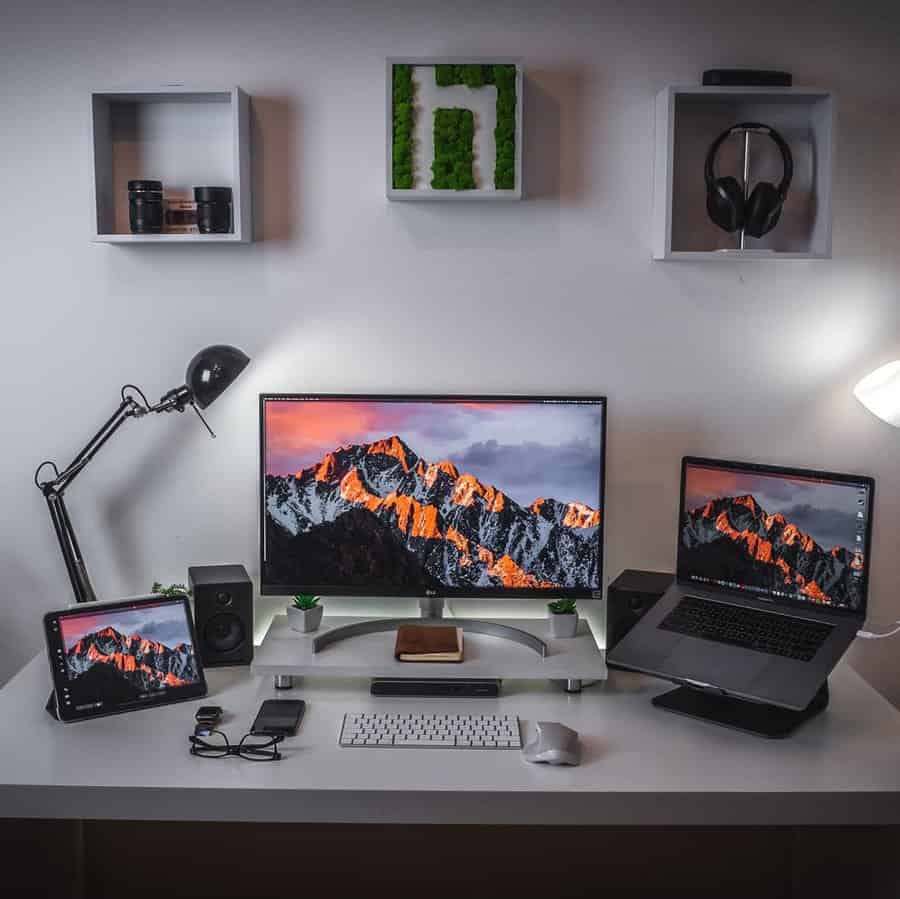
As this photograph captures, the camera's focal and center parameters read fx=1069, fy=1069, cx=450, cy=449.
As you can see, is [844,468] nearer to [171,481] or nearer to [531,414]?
[531,414]

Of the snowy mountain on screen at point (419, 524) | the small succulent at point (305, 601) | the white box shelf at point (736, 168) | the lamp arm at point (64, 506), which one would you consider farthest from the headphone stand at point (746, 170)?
the lamp arm at point (64, 506)

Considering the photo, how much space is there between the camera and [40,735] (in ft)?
6.61

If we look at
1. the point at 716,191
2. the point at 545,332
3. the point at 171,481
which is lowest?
the point at 171,481

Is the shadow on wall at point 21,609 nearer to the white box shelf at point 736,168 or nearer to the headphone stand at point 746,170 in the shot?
the white box shelf at point 736,168

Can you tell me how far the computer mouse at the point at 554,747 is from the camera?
6.23 feet

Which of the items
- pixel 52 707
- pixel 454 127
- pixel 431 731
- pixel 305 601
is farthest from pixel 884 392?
pixel 52 707

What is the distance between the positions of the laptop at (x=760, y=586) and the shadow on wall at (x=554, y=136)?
700 millimetres

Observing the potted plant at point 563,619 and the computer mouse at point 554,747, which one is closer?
the computer mouse at point 554,747

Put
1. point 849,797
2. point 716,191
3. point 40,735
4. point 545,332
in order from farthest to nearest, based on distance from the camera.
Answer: point 545,332, point 716,191, point 40,735, point 849,797

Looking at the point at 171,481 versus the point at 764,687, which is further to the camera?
the point at 171,481

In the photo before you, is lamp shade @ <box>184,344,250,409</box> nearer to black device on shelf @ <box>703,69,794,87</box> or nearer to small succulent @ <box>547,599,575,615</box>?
small succulent @ <box>547,599,575,615</box>

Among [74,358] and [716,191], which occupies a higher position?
[716,191]

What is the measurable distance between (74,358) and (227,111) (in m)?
0.68

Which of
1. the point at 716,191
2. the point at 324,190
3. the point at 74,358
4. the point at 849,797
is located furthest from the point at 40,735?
the point at 716,191
